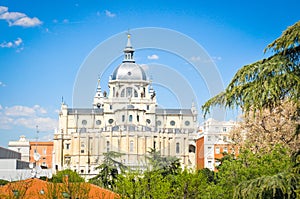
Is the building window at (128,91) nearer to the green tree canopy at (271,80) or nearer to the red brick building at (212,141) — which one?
the red brick building at (212,141)

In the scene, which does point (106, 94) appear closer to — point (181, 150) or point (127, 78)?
point (127, 78)

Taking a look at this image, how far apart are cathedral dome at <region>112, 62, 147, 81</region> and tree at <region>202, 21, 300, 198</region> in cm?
8864

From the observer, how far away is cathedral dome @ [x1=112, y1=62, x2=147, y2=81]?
323 ft

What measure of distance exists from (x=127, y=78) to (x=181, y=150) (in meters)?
17.2

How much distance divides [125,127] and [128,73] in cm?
1335

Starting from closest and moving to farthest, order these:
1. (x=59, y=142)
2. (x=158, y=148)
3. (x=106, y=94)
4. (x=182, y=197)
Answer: (x=182, y=197)
(x=158, y=148)
(x=59, y=142)
(x=106, y=94)

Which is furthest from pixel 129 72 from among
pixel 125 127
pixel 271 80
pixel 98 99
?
pixel 271 80

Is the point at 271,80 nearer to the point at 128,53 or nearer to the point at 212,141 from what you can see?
the point at 212,141

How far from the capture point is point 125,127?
292 feet

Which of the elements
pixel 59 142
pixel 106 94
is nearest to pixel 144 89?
pixel 106 94

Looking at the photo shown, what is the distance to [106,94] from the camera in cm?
10644

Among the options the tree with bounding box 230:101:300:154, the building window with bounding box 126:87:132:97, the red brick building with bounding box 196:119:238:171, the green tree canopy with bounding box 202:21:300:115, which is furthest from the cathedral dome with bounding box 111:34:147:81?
the green tree canopy with bounding box 202:21:300:115

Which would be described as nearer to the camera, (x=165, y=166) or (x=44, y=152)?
(x=165, y=166)

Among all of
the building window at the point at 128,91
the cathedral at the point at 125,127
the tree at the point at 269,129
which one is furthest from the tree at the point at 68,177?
the building window at the point at 128,91
